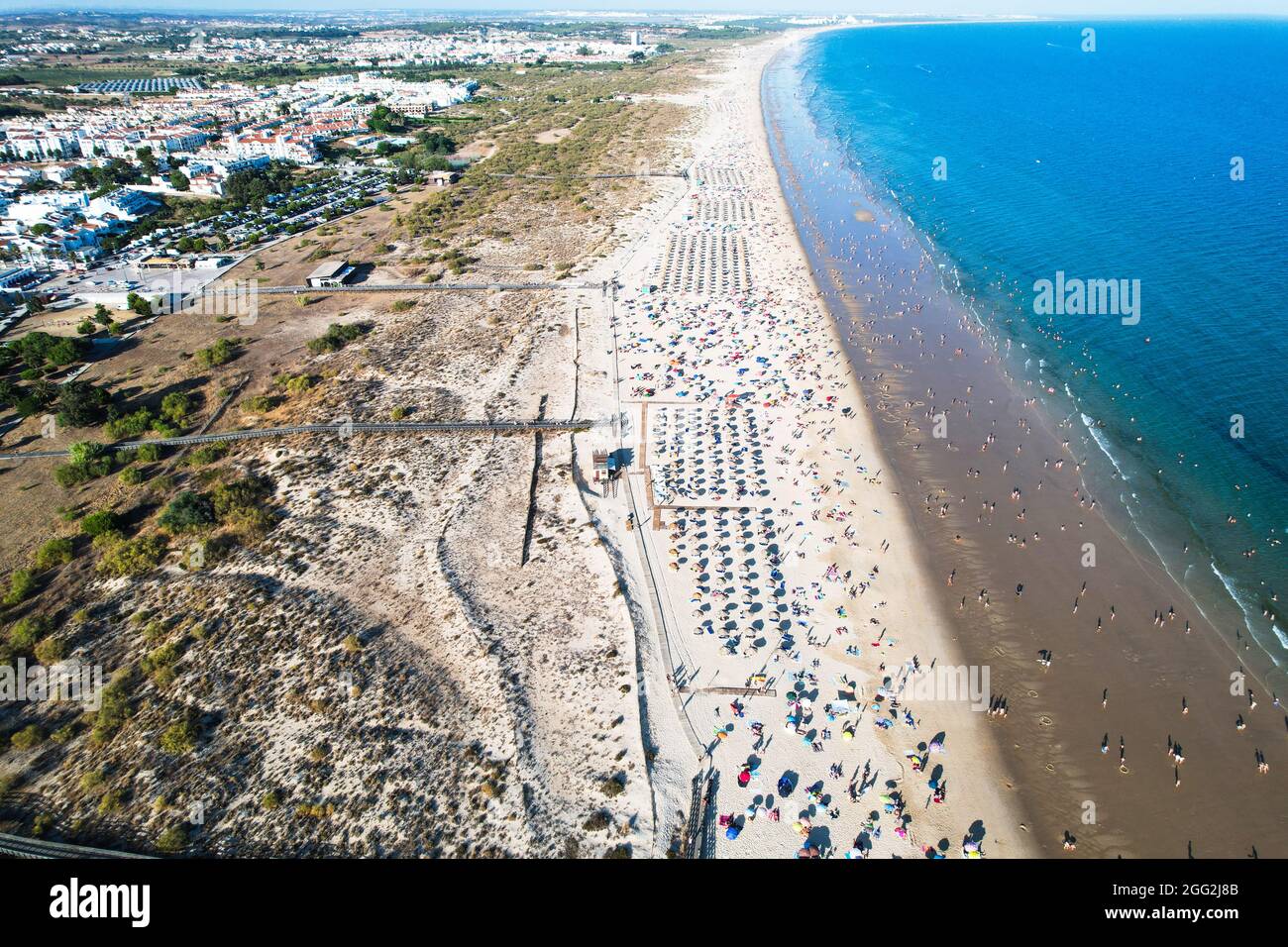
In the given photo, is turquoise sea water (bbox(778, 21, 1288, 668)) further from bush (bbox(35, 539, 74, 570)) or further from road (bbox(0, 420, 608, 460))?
bush (bbox(35, 539, 74, 570))

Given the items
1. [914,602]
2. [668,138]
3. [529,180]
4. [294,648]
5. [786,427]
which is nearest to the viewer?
[294,648]

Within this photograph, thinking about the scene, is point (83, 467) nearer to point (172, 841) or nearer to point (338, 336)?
point (338, 336)

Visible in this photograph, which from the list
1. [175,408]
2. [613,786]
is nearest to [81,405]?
[175,408]

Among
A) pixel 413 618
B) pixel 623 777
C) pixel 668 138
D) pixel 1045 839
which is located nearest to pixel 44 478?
pixel 413 618

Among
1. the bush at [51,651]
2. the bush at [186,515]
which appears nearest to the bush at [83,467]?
the bush at [186,515]

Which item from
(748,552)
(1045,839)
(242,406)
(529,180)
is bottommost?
(1045,839)

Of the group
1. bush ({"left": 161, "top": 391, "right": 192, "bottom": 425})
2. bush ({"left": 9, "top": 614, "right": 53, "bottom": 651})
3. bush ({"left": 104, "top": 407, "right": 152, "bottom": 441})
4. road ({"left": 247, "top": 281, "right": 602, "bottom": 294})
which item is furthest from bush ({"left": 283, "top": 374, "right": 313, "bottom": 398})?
bush ({"left": 9, "top": 614, "right": 53, "bottom": 651})

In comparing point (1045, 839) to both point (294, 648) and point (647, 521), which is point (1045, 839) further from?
point (294, 648)

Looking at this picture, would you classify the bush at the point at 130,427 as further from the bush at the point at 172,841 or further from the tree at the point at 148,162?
the tree at the point at 148,162
